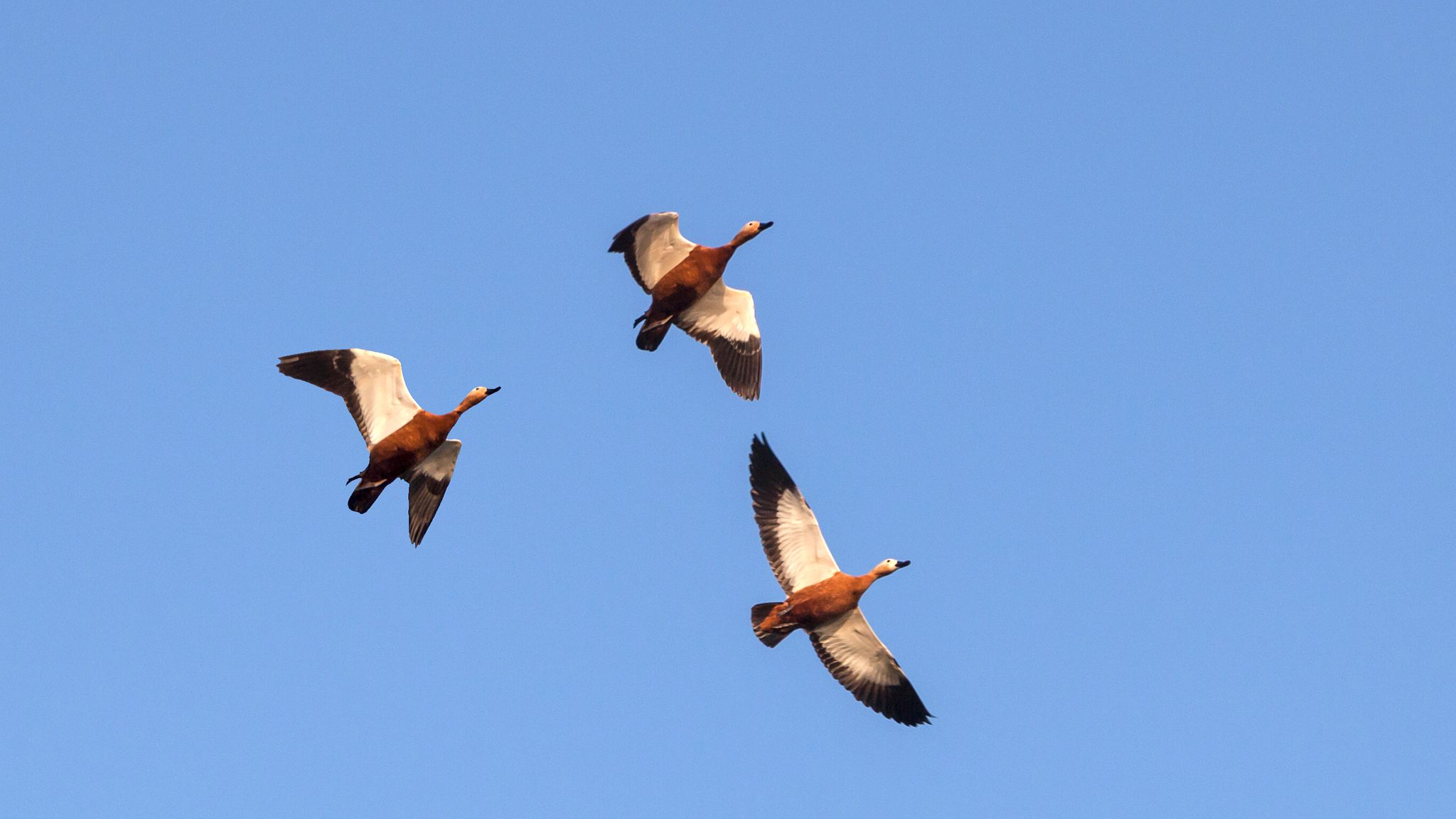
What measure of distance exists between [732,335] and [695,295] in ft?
3.73

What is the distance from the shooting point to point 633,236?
3131 cm

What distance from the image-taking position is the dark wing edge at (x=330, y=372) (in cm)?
2934

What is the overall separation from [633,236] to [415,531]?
5.66 metres

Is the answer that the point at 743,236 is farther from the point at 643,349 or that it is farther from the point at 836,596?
the point at 836,596

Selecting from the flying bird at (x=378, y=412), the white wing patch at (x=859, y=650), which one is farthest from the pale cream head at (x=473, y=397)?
the white wing patch at (x=859, y=650)

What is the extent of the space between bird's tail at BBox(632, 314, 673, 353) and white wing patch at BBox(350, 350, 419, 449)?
13.2 feet

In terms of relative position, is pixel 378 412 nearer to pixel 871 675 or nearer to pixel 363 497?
pixel 363 497

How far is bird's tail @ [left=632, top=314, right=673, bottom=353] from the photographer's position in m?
31.8

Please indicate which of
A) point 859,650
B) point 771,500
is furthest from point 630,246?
point 859,650

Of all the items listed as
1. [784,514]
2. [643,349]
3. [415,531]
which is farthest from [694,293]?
[415,531]

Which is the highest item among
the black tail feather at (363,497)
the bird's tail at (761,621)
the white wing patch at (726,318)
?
the white wing patch at (726,318)

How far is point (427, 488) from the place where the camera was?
30156 millimetres

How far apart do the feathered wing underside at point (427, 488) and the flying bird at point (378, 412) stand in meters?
0.16

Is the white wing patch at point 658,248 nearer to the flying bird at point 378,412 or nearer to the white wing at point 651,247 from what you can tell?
the white wing at point 651,247
